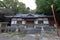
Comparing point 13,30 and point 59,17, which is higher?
point 59,17

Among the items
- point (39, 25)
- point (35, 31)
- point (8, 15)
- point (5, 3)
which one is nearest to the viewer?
point (35, 31)

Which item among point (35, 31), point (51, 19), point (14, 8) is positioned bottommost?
point (35, 31)

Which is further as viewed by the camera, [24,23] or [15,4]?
[15,4]

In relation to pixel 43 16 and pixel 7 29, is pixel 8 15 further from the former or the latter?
pixel 43 16

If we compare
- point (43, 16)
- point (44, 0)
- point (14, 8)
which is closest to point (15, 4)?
point (14, 8)

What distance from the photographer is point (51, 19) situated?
24.6 metres

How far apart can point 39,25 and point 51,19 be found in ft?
10.6

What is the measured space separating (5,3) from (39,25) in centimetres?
1139

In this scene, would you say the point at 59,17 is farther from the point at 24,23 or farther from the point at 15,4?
the point at 15,4

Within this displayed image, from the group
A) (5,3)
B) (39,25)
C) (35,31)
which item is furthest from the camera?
(5,3)

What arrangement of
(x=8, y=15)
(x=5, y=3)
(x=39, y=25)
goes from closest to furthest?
(x=39, y=25), (x=8, y=15), (x=5, y=3)

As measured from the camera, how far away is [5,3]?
95.8ft

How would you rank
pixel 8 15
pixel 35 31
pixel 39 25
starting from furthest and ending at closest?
pixel 8 15 → pixel 39 25 → pixel 35 31

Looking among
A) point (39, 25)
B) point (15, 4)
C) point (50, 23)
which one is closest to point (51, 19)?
point (50, 23)
